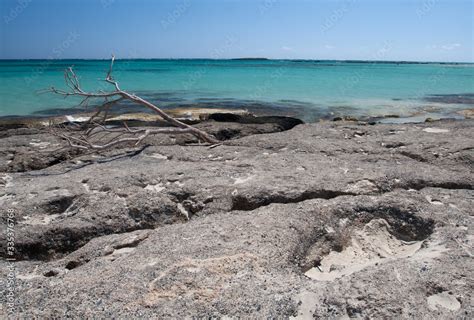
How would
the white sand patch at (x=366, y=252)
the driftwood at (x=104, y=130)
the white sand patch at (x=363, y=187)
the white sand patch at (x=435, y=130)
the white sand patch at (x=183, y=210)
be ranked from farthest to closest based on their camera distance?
the white sand patch at (x=435, y=130) → the driftwood at (x=104, y=130) → the white sand patch at (x=363, y=187) → the white sand patch at (x=183, y=210) → the white sand patch at (x=366, y=252)

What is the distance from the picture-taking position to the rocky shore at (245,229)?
236cm

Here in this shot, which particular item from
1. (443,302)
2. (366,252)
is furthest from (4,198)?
(443,302)

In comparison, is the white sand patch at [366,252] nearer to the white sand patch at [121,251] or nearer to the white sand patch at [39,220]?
the white sand patch at [121,251]

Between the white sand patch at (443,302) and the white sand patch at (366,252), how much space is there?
0.52 meters

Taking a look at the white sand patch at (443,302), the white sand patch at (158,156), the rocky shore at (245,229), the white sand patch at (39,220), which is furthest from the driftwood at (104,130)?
the white sand patch at (443,302)

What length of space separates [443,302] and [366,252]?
2.94 ft

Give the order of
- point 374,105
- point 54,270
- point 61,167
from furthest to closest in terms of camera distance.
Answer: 1. point 374,105
2. point 61,167
3. point 54,270

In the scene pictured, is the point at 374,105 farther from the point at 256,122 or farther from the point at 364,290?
the point at 364,290

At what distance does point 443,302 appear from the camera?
2.32 metres

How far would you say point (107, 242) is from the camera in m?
3.26

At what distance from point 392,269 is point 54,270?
7.52 ft

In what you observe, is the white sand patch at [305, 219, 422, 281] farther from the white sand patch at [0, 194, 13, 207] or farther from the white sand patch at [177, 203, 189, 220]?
the white sand patch at [0, 194, 13, 207]

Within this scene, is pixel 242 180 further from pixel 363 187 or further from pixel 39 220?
pixel 39 220

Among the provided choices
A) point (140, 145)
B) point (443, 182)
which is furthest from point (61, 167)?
point (443, 182)
